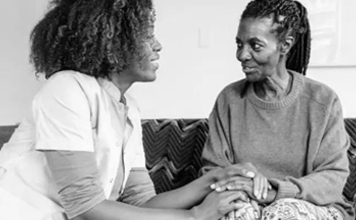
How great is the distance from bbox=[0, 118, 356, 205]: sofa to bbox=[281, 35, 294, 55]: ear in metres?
0.41

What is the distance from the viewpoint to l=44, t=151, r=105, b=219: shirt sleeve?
1.39 meters

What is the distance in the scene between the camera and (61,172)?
1.39m

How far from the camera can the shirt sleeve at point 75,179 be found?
1388 mm

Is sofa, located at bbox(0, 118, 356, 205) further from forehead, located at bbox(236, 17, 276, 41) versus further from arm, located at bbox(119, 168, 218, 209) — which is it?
forehead, located at bbox(236, 17, 276, 41)

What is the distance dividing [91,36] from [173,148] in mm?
711

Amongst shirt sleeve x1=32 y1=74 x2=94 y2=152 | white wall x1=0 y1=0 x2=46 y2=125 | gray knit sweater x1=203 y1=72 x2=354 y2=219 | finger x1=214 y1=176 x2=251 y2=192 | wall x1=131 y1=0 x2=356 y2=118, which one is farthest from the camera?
white wall x1=0 y1=0 x2=46 y2=125

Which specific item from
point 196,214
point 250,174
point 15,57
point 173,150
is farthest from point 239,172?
point 15,57

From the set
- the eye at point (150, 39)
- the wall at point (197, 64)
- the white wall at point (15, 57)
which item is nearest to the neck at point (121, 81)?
the eye at point (150, 39)

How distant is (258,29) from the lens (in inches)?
69.2

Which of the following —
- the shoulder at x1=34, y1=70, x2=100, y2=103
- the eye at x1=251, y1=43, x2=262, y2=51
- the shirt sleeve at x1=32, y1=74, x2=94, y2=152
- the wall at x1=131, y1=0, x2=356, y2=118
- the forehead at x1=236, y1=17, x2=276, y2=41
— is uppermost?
the forehead at x1=236, y1=17, x2=276, y2=41

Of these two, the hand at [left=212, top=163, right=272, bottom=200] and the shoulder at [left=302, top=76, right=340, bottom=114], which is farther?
the shoulder at [left=302, top=76, right=340, bottom=114]

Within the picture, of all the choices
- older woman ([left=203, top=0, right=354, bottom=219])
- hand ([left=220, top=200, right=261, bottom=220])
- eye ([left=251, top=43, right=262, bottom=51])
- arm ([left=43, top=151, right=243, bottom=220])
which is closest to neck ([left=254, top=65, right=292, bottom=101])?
older woman ([left=203, top=0, right=354, bottom=219])

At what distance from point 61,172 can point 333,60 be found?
8.17 ft

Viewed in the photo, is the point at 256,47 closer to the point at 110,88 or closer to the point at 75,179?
the point at 110,88
